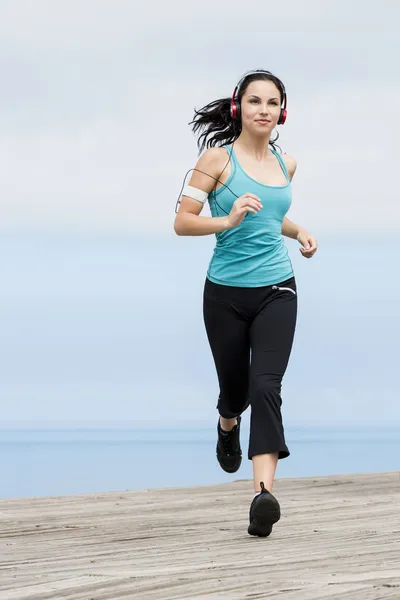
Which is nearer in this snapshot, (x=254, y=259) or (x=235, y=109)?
(x=254, y=259)

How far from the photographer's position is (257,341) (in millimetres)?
4688

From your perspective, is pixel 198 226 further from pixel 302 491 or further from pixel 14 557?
pixel 302 491

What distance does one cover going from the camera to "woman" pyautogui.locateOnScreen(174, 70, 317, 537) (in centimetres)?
458

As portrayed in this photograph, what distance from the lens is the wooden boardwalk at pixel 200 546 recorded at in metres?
3.24

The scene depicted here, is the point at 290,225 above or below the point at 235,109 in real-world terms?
below

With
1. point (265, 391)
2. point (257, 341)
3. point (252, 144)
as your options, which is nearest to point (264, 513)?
point (265, 391)

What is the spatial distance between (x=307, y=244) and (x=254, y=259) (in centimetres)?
31

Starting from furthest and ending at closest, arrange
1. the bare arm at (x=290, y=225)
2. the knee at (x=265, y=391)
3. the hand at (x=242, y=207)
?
1. the bare arm at (x=290, y=225)
2. the knee at (x=265, y=391)
3. the hand at (x=242, y=207)

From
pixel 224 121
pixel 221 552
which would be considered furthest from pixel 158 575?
pixel 224 121

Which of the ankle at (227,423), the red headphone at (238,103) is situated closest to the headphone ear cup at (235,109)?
the red headphone at (238,103)

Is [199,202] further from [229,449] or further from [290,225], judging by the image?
[229,449]

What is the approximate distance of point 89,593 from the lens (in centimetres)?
315

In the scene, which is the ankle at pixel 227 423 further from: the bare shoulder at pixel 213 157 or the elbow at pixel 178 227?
the bare shoulder at pixel 213 157

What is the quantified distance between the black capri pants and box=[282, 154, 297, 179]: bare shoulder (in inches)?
24.0
